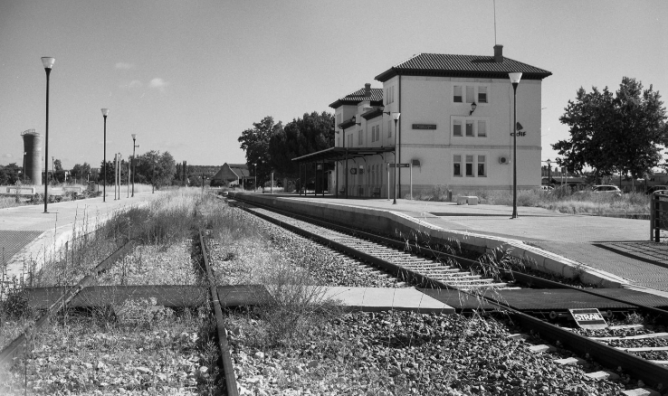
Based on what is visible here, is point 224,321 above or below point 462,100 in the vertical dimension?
below

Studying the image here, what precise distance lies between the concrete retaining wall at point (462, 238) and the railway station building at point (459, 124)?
1951cm

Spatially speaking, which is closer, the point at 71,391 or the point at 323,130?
the point at 71,391

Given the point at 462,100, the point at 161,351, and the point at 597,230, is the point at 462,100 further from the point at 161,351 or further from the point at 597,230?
the point at 161,351

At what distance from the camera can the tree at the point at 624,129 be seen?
55531 millimetres

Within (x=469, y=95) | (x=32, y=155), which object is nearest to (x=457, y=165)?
(x=469, y=95)

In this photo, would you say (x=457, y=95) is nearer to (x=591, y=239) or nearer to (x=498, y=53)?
(x=498, y=53)

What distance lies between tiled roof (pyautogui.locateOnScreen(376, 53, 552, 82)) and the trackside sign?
Answer: 42865 mm

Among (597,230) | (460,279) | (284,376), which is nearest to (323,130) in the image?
(597,230)

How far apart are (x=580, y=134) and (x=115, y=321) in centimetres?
5997

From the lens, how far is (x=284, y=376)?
16.5 ft

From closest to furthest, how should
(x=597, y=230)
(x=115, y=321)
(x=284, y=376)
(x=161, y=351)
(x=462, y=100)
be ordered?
(x=284, y=376), (x=161, y=351), (x=115, y=321), (x=597, y=230), (x=462, y=100)

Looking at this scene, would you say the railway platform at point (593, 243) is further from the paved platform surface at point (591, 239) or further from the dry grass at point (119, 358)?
the dry grass at point (119, 358)

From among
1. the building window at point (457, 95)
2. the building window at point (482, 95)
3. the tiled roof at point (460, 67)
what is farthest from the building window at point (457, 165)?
the tiled roof at point (460, 67)

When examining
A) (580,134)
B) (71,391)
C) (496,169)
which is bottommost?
(71,391)
